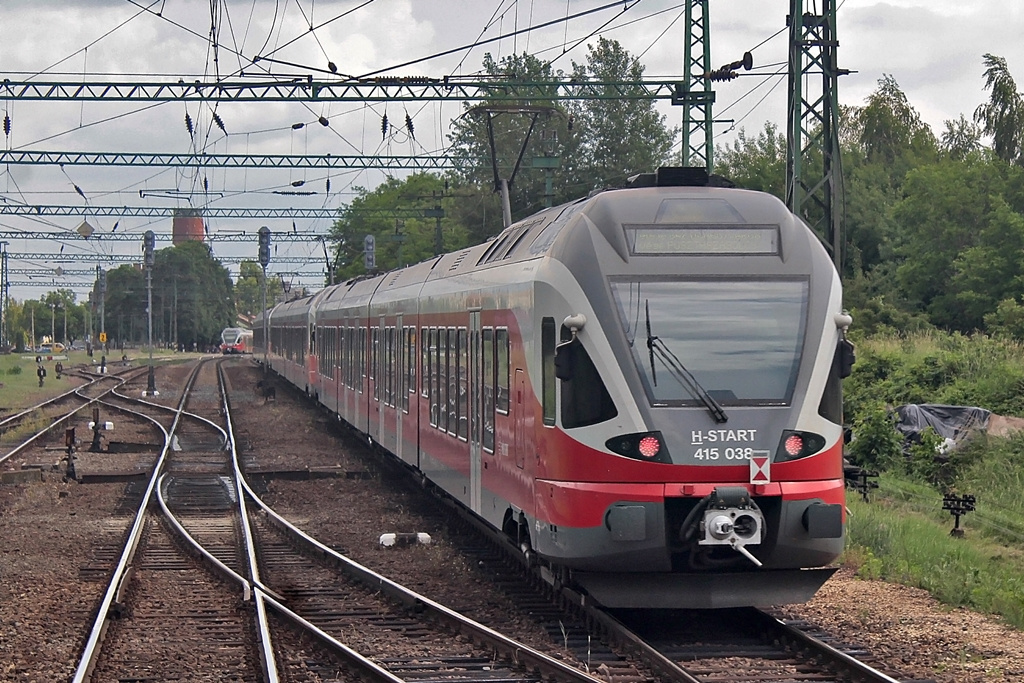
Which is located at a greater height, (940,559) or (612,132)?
(612,132)

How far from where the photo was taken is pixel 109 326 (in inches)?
5266

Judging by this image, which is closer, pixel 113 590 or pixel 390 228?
Answer: pixel 113 590

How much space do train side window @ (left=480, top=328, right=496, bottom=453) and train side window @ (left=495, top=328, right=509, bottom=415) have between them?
231 millimetres

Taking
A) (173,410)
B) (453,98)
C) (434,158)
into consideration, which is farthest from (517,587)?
(434,158)

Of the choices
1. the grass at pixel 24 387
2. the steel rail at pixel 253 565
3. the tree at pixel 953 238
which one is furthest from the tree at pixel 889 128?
the steel rail at pixel 253 565

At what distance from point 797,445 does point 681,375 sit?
0.95 m

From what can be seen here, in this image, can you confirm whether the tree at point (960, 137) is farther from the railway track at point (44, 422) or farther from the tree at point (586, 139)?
the railway track at point (44, 422)

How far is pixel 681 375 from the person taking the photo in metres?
9.58

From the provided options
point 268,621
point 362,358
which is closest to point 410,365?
point 362,358

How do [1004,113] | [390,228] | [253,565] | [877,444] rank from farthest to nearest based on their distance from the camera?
1. [390,228]
2. [1004,113]
3. [877,444]
4. [253,565]

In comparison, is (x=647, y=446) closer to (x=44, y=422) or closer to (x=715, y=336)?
(x=715, y=336)

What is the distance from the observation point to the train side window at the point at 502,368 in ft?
38.0

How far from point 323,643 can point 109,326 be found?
129 meters

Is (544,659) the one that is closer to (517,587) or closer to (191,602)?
(517,587)
